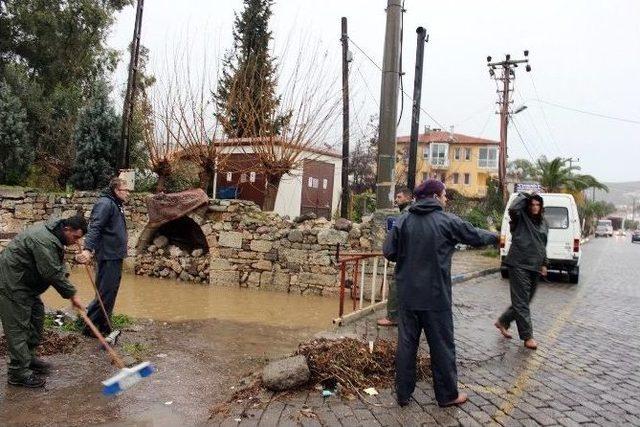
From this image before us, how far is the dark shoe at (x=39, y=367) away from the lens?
455cm

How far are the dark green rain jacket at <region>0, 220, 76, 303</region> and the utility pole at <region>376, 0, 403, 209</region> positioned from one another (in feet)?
14.0

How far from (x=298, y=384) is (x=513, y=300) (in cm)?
299

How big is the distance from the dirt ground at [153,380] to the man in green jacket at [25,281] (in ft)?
0.67

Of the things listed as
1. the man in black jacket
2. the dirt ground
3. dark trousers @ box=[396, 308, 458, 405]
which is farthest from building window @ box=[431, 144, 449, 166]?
dark trousers @ box=[396, 308, 458, 405]

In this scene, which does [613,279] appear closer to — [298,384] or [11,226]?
[298,384]

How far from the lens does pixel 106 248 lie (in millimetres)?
5777

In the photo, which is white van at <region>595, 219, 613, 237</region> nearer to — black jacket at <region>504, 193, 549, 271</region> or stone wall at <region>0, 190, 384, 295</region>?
stone wall at <region>0, 190, 384, 295</region>

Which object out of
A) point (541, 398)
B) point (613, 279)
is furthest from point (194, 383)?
point (613, 279)

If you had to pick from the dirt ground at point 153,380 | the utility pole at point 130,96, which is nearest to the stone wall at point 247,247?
the utility pole at point 130,96

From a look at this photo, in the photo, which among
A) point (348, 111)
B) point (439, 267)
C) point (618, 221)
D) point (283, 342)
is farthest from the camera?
point (618, 221)

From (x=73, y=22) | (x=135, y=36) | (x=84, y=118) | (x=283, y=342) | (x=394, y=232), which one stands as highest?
(x=73, y=22)

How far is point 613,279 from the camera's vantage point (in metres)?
14.3

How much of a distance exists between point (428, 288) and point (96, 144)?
42.5ft

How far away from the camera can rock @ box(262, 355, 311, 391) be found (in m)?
4.12
